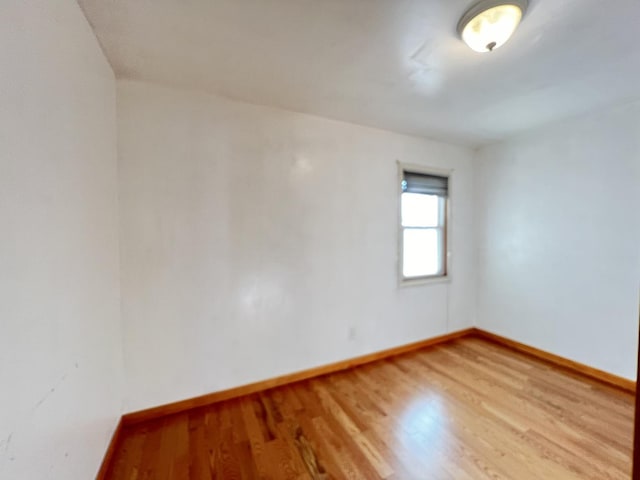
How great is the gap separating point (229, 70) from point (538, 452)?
3146 mm

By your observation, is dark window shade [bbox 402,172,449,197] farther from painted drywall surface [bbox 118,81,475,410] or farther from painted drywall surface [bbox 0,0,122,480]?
painted drywall surface [bbox 0,0,122,480]

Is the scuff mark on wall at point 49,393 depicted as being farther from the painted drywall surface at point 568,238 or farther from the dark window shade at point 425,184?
the painted drywall surface at point 568,238

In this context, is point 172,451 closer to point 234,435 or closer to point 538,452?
point 234,435

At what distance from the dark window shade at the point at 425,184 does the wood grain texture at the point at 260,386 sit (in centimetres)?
181

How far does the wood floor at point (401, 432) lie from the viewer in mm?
1505

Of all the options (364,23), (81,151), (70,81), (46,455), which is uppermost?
(364,23)

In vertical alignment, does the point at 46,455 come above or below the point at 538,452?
above

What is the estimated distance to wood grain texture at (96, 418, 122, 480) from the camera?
144cm

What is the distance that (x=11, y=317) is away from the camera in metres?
0.80

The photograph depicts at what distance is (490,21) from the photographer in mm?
1262

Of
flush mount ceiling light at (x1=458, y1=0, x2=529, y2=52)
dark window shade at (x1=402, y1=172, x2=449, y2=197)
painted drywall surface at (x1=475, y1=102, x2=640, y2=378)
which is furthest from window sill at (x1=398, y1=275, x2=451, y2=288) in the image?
flush mount ceiling light at (x1=458, y1=0, x2=529, y2=52)

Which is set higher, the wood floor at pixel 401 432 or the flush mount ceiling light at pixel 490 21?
the flush mount ceiling light at pixel 490 21

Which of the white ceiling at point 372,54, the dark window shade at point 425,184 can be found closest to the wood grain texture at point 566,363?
the dark window shade at point 425,184

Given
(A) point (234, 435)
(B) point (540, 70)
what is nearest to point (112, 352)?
(A) point (234, 435)
